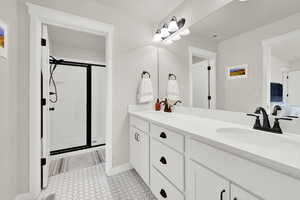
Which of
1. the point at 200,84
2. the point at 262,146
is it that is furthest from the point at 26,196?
the point at 200,84

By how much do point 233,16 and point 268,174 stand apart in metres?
1.31

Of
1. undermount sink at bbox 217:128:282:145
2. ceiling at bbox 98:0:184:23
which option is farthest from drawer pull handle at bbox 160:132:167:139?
ceiling at bbox 98:0:184:23

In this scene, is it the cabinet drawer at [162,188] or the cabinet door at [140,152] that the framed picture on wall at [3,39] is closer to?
the cabinet door at [140,152]

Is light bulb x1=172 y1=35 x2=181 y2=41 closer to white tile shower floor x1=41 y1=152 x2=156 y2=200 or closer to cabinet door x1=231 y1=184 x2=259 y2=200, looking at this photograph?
cabinet door x1=231 y1=184 x2=259 y2=200

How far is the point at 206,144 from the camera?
0.74m

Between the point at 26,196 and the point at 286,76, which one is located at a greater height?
the point at 286,76

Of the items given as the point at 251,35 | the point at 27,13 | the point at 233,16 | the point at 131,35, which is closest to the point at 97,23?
the point at 131,35

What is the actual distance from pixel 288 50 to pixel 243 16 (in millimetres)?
471

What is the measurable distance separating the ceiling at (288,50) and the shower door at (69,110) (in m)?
2.92

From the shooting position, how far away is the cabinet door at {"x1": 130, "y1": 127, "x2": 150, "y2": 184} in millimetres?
1403

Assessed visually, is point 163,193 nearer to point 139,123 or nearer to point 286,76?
point 139,123

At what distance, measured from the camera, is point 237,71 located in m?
1.15

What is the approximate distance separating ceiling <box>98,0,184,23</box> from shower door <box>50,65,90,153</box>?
4.95 ft

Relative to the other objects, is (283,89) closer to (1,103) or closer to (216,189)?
(216,189)
